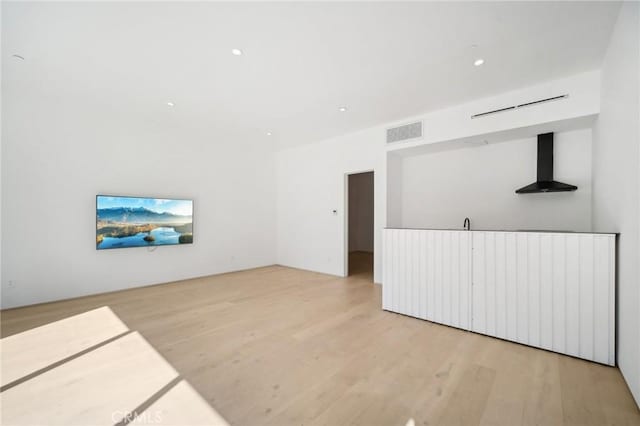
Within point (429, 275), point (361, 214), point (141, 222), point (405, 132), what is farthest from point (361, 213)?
point (141, 222)

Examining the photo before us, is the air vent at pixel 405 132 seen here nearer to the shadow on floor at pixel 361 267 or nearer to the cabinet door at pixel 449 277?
the cabinet door at pixel 449 277

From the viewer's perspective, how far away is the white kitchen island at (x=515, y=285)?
2455 mm

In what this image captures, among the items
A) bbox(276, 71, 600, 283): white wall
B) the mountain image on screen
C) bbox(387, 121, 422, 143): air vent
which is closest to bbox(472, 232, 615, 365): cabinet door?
bbox(276, 71, 600, 283): white wall

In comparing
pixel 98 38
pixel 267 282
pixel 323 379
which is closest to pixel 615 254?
pixel 323 379

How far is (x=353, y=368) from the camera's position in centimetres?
231

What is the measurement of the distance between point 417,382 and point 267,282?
378 centimetres

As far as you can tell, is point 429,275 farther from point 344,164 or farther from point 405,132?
point 344,164

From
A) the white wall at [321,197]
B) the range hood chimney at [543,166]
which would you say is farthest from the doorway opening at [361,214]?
the range hood chimney at [543,166]

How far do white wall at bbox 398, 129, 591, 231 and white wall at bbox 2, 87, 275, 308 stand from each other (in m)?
4.10

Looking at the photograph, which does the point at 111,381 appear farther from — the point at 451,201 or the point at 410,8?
the point at 451,201

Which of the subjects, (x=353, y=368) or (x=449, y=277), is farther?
(x=449, y=277)

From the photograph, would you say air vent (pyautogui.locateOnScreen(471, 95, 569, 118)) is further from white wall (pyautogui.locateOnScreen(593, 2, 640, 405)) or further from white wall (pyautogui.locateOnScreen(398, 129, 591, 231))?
white wall (pyautogui.locateOnScreen(398, 129, 591, 231))

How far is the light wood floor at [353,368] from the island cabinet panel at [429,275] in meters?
0.18

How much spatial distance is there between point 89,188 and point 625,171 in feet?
22.5
